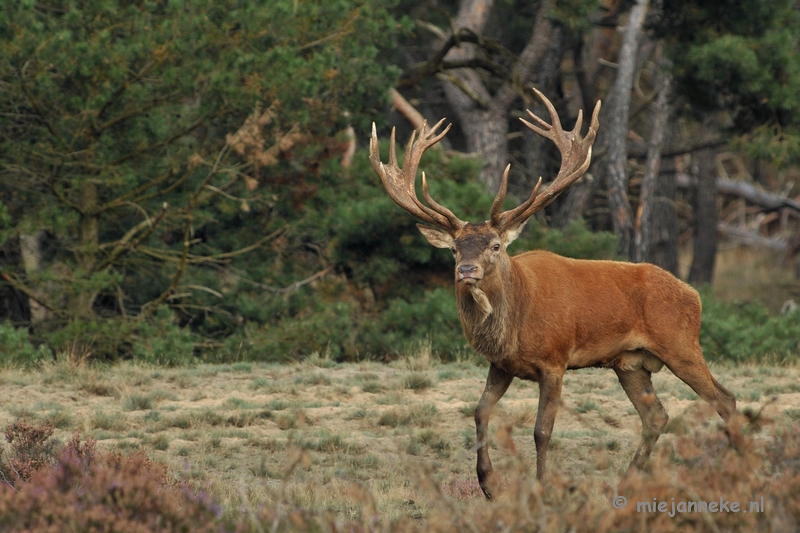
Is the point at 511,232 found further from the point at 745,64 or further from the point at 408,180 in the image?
the point at 745,64

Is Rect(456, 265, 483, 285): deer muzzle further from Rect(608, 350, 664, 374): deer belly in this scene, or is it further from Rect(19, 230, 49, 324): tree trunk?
Rect(19, 230, 49, 324): tree trunk

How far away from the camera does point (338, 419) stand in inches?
385

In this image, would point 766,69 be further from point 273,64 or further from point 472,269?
point 472,269

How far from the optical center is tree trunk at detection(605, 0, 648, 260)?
19219mm

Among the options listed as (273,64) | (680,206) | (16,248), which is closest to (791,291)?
(680,206)

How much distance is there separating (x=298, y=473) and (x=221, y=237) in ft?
30.0

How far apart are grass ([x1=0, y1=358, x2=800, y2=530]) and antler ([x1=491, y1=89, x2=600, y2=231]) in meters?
1.54

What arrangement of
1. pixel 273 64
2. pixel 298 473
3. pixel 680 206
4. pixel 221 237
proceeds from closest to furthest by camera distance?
pixel 298 473
pixel 273 64
pixel 221 237
pixel 680 206

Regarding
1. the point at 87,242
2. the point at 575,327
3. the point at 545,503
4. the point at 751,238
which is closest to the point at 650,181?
the point at 751,238

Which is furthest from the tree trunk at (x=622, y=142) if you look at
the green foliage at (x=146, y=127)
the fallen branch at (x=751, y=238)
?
the fallen branch at (x=751, y=238)

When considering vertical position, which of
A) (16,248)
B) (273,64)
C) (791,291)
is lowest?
(791,291)

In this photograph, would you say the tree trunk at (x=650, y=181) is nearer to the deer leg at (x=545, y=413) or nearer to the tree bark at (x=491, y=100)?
the tree bark at (x=491, y=100)

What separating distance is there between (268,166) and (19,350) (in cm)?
489

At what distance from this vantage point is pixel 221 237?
16859mm
